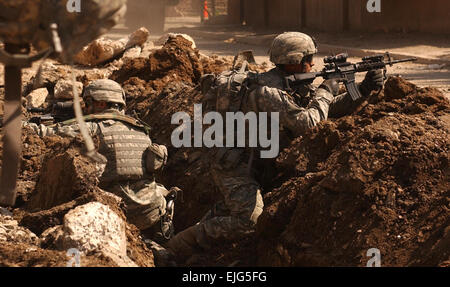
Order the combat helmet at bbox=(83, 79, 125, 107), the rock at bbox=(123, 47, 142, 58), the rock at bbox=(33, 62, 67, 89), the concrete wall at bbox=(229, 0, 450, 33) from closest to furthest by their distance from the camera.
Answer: the combat helmet at bbox=(83, 79, 125, 107) → the rock at bbox=(33, 62, 67, 89) → the rock at bbox=(123, 47, 142, 58) → the concrete wall at bbox=(229, 0, 450, 33)

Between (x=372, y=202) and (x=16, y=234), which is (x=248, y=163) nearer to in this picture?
(x=372, y=202)

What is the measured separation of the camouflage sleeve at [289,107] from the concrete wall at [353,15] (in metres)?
12.5

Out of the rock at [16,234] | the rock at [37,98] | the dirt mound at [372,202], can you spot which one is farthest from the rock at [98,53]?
the rock at [16,234]

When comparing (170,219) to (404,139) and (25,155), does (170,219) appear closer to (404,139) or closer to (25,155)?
(25,155)

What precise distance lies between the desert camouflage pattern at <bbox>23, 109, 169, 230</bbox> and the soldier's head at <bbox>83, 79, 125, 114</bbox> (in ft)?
0.41

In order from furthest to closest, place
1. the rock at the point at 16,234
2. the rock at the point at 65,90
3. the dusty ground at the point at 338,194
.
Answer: the rock at the point at 65,90 → the dusty ground at the point at 338,194 → the rock at the point at 16,234

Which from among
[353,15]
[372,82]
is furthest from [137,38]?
[372,82]

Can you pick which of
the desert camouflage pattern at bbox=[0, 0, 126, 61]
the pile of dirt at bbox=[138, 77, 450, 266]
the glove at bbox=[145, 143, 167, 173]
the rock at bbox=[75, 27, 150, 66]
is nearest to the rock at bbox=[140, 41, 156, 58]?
the rock at bbox=[75, 27, 150, 66]

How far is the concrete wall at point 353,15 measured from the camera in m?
19.5

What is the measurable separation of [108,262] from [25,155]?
145 inches

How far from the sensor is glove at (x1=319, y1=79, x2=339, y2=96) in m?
7.41

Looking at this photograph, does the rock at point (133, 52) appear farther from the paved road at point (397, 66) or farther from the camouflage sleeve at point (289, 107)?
the camouflage sleeve at point (289, 107)

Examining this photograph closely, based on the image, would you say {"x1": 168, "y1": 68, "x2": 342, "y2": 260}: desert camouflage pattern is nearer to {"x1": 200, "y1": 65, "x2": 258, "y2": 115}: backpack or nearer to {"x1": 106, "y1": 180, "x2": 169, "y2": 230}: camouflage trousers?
{"x1": 200, "y1": 65, "x2": 258, "y2": 115}: backpack

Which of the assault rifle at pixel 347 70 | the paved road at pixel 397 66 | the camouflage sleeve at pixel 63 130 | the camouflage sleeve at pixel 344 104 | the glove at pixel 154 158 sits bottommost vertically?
the paved road at pixel 397 66
